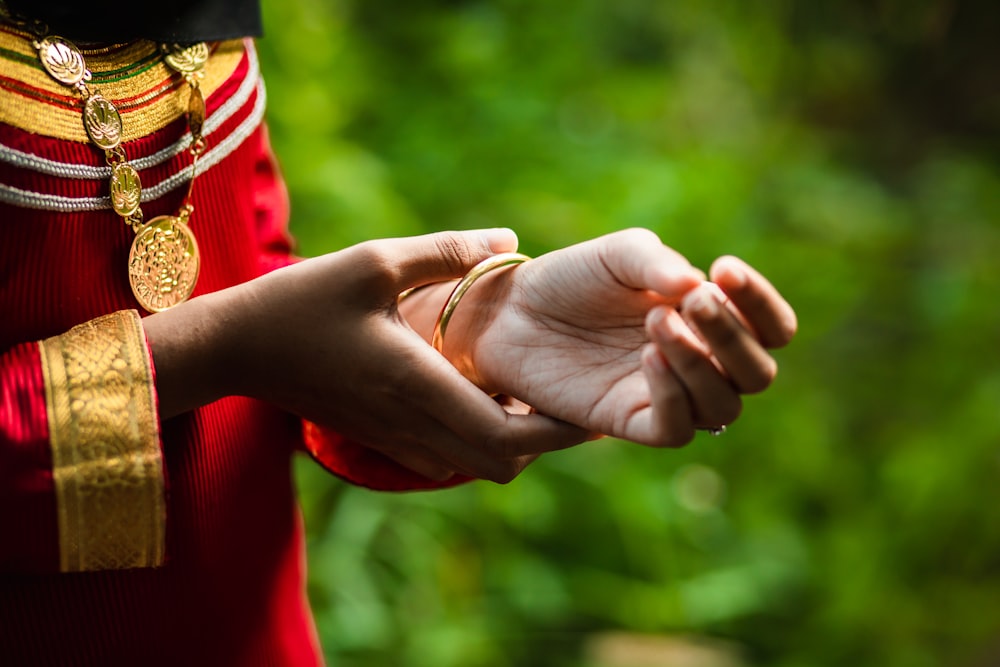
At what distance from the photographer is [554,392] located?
58cm

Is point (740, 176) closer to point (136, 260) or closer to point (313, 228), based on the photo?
point (313, 228)

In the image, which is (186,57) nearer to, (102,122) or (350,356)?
(102,122)

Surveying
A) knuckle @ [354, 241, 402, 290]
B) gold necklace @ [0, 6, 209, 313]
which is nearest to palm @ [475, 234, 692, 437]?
knuckle @ [354, 241, 402, 290]

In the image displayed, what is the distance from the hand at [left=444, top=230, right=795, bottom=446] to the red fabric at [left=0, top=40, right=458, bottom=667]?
16 centimetres

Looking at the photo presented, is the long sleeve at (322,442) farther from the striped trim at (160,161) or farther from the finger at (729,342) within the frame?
the finger at (729,342)

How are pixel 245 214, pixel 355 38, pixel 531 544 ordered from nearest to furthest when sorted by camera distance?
1. pixel 245 214
2. pixel 531 544
3. pixel 355 38

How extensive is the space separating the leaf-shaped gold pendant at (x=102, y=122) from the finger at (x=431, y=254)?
0.53 ft

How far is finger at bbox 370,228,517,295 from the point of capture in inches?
21.0

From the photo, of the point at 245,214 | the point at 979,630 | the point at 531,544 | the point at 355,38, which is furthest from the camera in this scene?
the point at 355,38

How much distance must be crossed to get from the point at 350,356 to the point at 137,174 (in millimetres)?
172

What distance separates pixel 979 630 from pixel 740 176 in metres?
1.23

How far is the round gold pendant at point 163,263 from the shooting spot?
54 centimetres

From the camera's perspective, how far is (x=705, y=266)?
6.34ft

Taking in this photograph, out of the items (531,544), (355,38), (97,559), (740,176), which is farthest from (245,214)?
(740,176)
